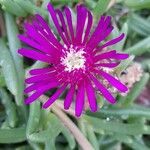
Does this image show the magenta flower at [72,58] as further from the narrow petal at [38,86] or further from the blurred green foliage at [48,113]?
the blurred green foliage at [48,113]

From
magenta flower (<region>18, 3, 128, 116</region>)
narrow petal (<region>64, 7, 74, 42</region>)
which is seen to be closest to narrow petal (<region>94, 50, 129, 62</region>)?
magenta flower (<region>18, 3, 128, 116</region>)

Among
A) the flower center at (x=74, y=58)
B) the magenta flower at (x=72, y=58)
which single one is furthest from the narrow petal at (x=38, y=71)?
the flower center at (x=74, y=58)

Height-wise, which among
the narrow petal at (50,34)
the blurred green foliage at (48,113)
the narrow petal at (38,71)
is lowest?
the blurred green foliage at (48,113)

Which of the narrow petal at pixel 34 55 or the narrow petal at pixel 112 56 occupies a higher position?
the narrow petal at pixel 112 56

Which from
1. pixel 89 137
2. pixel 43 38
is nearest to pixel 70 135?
pixel 89 137

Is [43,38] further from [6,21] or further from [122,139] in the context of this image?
[122,139]

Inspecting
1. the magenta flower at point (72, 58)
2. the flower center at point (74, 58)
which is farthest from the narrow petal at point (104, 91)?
the flower center at point (74, 58)

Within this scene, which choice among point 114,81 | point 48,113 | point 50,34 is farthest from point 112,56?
point 48,113

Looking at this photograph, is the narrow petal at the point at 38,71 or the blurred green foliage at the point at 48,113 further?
the blurred green foliage at the point at 48,113
